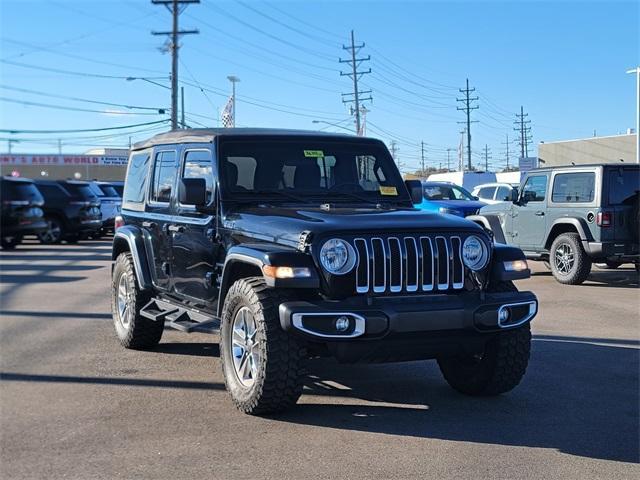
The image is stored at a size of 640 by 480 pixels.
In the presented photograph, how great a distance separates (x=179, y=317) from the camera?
623 cm

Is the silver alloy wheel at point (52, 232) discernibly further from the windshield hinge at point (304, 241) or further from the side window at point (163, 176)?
the windshield hinge at point (304, 241)

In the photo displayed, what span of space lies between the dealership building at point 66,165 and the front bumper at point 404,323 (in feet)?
230

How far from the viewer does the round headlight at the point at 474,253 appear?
5.02 metres

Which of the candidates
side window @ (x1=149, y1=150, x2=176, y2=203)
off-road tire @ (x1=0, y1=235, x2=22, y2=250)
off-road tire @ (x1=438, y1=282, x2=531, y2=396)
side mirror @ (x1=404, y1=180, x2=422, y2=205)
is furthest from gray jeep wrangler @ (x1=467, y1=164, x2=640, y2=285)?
off-road tire @ (x1=0, y1=235, x2=22, y2=250)

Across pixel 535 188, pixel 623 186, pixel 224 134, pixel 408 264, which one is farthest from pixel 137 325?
pixel 535 188

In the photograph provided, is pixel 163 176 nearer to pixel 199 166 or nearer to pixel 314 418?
pixel 199 166

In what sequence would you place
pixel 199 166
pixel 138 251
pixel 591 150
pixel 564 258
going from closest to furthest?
pixel 199 166 → pixel 138 251 → pixel 564 258 → pixel 591 150

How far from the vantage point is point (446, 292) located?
495 centimetres

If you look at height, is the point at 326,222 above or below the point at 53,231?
above

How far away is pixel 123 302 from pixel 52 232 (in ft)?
48.0

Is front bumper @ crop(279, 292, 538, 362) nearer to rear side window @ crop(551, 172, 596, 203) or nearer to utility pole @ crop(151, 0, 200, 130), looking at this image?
rear side window @ crop(551, 172, 596, 203)

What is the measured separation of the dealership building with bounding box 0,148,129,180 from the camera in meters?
72.4

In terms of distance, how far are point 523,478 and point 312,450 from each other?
48.8 inches

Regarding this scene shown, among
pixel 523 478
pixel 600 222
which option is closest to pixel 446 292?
pixel 523 478
